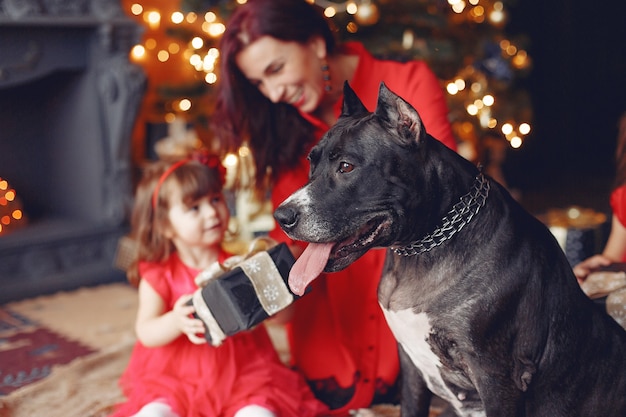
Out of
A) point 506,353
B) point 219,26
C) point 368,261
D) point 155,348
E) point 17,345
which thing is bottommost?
point 17,345

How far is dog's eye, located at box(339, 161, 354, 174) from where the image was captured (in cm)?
133

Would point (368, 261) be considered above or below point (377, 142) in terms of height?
below

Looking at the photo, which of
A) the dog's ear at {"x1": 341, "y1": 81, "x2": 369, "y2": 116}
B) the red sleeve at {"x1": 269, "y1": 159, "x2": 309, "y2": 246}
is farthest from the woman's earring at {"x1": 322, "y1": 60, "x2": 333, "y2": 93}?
the dog's ear at {"x1": 341, "y1": 81, "x2": 369, "y2": 116}

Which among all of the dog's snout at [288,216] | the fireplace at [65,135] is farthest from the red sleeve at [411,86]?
the fireplace at [65,135]

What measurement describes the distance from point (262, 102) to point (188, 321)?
746 millimetres

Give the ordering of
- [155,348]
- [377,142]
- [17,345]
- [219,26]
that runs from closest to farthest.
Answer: [377,142] → [155,348] → [17,345] → [219,26]

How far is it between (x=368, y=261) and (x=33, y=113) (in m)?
2.40

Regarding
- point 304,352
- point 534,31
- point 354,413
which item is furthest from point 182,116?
point 534,31

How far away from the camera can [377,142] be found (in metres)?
1.32

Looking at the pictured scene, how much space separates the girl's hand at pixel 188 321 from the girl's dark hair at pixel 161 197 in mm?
259

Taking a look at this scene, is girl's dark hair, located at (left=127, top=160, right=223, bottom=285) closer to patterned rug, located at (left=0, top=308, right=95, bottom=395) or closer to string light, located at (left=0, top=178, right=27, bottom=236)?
patterned rug, located at (left=0, top=308, right=95, bottom=395)

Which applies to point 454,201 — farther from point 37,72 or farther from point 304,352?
point 37,72

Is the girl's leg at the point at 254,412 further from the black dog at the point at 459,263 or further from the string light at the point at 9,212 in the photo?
the string light at the point at 9,212

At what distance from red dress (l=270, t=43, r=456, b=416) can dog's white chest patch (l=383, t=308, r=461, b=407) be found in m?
0.55
